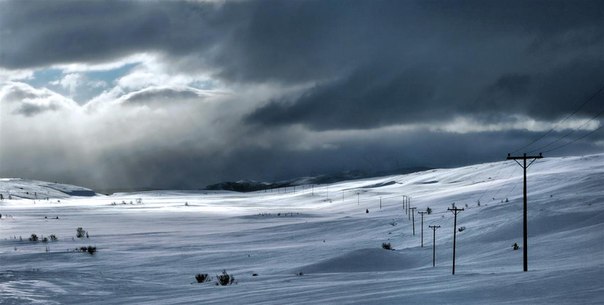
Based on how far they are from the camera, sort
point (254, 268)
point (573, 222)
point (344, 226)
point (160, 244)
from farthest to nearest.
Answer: point (344, 226) < point (160, 244) < point (573, 222) < point (254, 268)

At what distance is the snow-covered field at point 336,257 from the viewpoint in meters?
17.0

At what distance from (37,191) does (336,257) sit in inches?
5668

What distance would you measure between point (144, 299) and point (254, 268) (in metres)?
12.8

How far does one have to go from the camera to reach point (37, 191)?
15562cm

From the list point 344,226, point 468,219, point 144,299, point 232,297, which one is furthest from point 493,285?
point 344,226

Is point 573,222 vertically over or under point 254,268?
over

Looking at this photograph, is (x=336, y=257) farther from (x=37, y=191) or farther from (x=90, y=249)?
(x=37, y=191)

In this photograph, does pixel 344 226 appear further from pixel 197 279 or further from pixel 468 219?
pixel 197 279

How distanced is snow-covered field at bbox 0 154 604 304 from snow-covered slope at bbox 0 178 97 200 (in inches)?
3157

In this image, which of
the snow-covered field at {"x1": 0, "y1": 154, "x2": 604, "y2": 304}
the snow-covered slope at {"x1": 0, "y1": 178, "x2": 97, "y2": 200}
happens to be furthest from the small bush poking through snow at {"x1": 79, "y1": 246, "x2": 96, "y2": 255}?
the snow-covered slope at {"x1": 0, "y1": 178, "x2": 97, "y2": 200}

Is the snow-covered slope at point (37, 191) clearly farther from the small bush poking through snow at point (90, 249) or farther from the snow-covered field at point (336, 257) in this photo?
the small bush poking through snow at point (90, 249)

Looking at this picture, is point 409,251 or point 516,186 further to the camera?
point 516,186

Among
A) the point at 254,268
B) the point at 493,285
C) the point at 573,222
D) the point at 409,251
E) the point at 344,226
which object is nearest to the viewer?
the point at 493,285

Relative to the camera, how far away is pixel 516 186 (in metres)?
63.9
